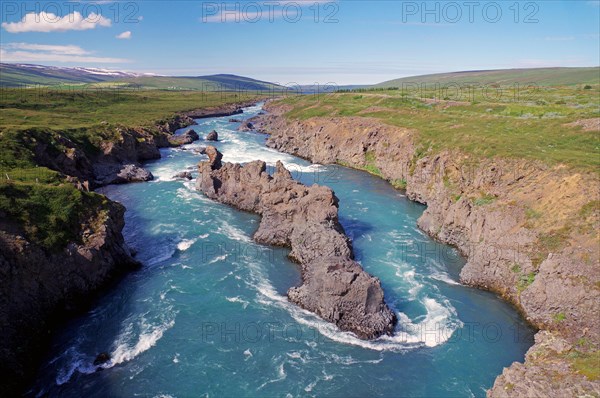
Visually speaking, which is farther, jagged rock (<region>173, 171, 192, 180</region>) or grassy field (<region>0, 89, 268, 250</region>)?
jagged rock (<region>173, 171, 192, 180</region>)

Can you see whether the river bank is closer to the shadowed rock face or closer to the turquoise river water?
the turquoise river water

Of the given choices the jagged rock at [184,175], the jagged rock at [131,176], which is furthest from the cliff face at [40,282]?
the jagged rock at [131,176]

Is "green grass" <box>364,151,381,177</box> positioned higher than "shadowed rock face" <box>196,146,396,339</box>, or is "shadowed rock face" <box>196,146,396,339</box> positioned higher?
"green grass" <box>364,151,381,177</box>

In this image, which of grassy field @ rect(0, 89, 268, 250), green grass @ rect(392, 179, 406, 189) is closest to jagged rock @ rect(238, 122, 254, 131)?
grassy field @ rect(0, 89, 268, 250)

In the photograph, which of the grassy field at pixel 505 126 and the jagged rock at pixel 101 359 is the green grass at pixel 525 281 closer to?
the grassy field at pixel 505 126

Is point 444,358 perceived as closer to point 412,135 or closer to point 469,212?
point 469,212

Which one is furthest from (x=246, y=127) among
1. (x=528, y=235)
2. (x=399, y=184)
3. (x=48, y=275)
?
(x=528, y=235)
